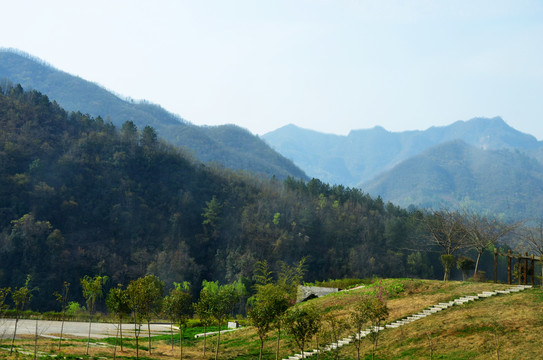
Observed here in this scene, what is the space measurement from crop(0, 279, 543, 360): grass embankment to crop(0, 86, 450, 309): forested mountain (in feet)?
202

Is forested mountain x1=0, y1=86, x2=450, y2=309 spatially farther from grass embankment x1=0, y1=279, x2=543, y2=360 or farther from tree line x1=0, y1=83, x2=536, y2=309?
grass embankment x1=0, y1=279, x2=543, y2=360

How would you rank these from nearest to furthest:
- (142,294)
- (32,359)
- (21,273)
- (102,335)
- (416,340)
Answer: (32,359), (416,340), (142,294), (102,335), (21,273)

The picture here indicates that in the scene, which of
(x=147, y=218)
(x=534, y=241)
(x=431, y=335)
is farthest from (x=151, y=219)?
(x=431, y=335)

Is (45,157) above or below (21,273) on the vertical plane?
above

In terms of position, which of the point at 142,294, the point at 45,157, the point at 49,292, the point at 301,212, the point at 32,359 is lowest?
the point at 49,292

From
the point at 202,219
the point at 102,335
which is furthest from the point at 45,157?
the point at 102,335

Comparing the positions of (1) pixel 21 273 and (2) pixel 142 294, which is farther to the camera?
(1) pixel 21 273

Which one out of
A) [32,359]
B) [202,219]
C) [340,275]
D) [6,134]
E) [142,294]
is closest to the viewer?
[32,359]

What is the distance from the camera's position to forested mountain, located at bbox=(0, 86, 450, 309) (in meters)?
91.1

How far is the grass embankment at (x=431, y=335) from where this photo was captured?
2222 centimetres

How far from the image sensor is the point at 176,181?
122812mm

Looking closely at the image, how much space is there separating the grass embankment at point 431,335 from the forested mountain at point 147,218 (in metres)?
61.4

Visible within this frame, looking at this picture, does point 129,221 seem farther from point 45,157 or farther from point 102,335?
point 102,335

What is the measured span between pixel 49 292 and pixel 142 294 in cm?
6664
